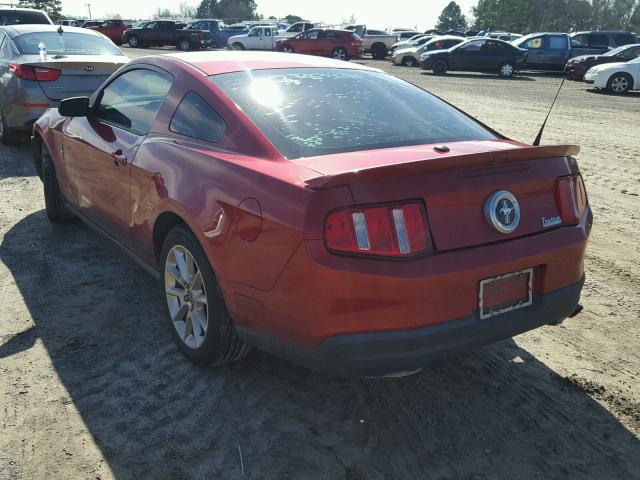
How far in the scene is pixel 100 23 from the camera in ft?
146

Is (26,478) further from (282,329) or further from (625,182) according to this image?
→ (625,182)

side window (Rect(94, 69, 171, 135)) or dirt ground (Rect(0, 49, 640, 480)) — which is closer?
dirt ground (Rect(0, 49, 640, 480))

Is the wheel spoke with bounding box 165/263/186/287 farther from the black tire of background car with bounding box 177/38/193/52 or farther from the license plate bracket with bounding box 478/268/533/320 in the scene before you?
the black tire of background car with bounding box 177/38/193/52

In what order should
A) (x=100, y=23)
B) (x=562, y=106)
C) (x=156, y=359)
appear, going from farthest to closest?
(x=100, y=23), (x=562, y=106), (x=156, y=359)

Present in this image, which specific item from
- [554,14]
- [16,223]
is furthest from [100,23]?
[554,14]

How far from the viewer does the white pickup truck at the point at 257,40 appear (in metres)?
37.1

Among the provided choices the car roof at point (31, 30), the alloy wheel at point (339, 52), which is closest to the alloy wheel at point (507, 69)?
the alloy wheel at point (339, 52)

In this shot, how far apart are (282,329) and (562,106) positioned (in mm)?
13920

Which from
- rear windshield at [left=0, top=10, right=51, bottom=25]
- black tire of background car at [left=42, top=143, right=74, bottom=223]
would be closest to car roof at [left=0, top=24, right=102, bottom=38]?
black tire of background car at [left=42, top=143, right=74, bottom=223]

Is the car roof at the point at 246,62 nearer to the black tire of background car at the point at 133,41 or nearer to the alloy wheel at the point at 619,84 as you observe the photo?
the alloy wheel at the point at 619,84

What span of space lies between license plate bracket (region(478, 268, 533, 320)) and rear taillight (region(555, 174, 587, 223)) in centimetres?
37

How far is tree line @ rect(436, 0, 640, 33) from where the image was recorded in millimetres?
88312

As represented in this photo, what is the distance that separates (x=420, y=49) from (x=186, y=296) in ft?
90.4

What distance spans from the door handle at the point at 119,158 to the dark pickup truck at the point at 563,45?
2500 cm
